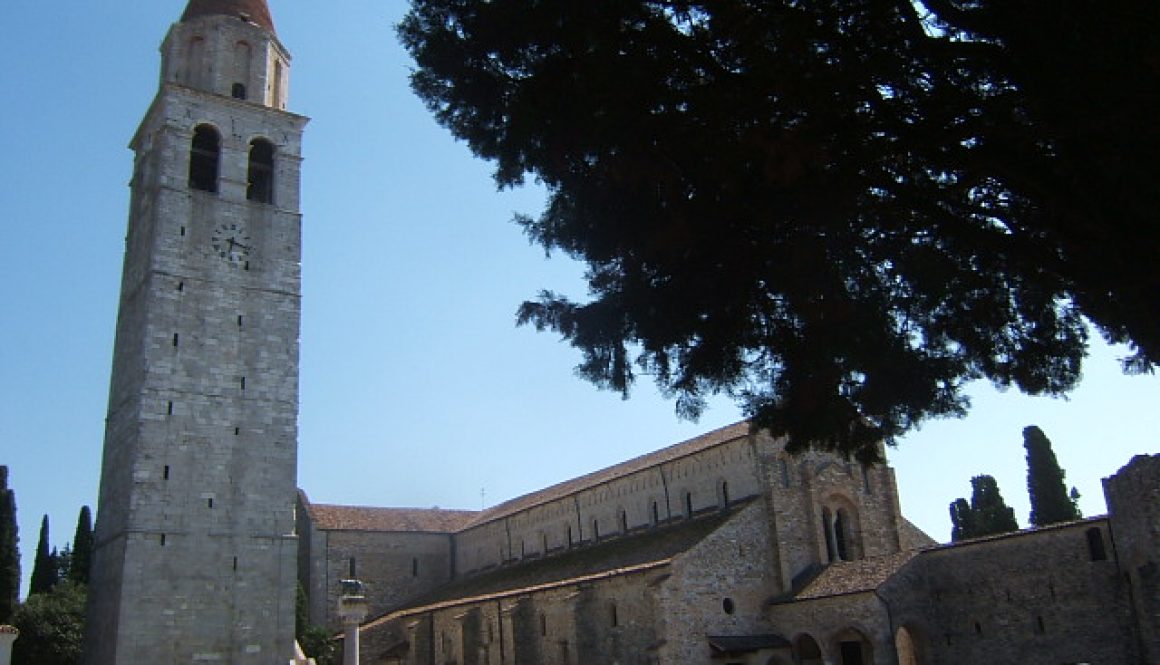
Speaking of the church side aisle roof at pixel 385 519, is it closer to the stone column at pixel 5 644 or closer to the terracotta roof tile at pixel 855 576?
the stone column at pixel 5 644

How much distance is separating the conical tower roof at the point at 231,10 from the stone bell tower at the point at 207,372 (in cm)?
7

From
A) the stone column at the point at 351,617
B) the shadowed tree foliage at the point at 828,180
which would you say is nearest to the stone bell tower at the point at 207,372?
the stone column at the point at 351,617

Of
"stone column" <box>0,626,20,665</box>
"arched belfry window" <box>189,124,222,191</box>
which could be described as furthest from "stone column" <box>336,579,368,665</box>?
"arched belfry window" <box>189,124,222,191</box>

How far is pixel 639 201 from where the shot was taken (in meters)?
8.62

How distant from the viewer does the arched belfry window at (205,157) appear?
1086 inches

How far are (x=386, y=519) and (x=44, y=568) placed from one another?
13.4 m

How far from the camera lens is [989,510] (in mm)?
39250

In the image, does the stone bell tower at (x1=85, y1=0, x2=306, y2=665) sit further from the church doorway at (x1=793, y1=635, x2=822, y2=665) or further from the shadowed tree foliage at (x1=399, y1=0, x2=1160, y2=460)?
the shadowed tree foliage at (x1=399, y1=0, x2=1160, y2=460)

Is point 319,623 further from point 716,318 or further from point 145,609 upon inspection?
point 716,318

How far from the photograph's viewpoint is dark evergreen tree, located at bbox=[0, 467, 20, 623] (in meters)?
32.5

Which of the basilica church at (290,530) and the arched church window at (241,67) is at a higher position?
the arched church window at (241,67)

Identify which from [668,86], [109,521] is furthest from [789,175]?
[109,521]

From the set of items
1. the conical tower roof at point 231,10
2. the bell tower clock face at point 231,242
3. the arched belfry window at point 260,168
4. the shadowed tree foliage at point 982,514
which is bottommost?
the shadowed tree foliage at point 982,514

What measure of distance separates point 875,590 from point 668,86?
1977 centimetres
